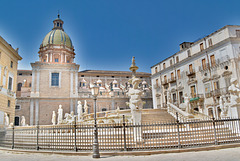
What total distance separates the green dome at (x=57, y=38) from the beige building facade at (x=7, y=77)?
18.1 meters

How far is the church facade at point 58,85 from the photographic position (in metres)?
36.2

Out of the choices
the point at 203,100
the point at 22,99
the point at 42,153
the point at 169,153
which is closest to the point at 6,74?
the point at 22,99

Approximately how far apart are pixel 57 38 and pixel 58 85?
11.9 meters

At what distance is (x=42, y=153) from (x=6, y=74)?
59.1 ft

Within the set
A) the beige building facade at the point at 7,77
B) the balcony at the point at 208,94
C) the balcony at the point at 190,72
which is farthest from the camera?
the balcony at the point at 190,72

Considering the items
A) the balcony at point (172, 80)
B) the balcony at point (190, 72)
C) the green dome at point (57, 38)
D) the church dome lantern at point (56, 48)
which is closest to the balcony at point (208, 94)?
the balcony at point (190, 72)

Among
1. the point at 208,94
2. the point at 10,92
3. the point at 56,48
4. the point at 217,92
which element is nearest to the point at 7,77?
the point at 10,92

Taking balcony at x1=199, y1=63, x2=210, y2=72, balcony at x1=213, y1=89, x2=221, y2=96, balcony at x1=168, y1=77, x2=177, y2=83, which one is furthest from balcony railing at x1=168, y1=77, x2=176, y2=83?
balcony at x1=213, y1=89, x2=221, y2=96

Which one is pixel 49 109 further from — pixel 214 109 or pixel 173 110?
pixel 214 109

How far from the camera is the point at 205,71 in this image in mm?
27141

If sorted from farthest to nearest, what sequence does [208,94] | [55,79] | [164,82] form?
[55,79], [164,82], [208,94]

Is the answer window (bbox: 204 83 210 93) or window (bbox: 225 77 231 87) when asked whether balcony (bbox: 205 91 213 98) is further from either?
window (bbox: 225 77 231 87)

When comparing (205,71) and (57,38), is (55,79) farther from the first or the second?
(205,71)

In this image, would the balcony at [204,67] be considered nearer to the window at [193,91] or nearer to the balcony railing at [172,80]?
the window at [193,91]
